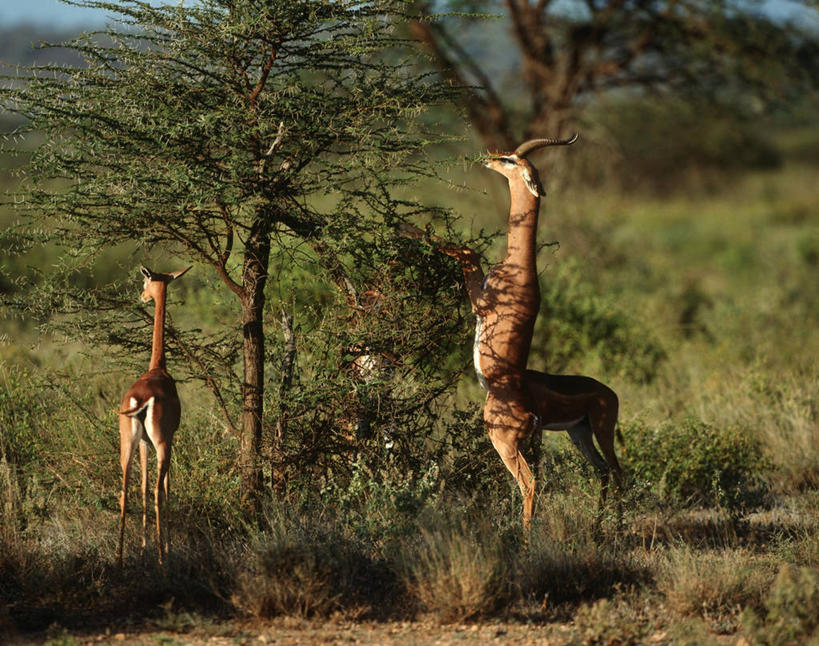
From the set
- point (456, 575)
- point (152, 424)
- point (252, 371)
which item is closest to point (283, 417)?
point (252, 371)

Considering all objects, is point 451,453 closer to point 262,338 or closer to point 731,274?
point 262,338

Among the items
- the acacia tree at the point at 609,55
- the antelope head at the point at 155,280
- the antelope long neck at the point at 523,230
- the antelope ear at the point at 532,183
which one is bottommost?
the antelope head at the point at 155,280

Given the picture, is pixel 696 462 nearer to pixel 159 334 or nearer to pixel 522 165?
pixel 522 165

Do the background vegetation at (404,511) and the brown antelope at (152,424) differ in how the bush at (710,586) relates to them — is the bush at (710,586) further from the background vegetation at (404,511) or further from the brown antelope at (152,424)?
the brown antelope at (152,424)

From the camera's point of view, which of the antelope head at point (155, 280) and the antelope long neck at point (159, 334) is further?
the antelope head at point (155, 280)

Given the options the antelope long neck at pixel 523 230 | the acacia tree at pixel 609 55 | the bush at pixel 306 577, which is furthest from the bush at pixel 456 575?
the acacia tree at pixel 609 55

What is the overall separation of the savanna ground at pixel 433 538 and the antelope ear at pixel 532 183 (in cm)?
135

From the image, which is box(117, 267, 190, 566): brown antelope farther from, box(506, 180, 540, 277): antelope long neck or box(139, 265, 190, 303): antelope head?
box(506, 180, 540, 277): antelope long neck

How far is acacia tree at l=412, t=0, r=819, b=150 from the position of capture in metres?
17.7

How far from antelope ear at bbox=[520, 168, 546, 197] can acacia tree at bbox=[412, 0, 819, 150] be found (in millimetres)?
11447

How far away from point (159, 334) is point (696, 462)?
4.23 m

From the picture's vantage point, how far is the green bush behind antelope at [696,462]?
7750mm

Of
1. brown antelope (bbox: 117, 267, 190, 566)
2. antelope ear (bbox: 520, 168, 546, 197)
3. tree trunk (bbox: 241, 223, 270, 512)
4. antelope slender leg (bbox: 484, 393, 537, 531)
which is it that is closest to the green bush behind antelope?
antelope slender leg (bbox: 484, 393, 537, 531)

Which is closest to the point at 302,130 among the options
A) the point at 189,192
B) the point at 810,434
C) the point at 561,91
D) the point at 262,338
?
the point at 189,192
